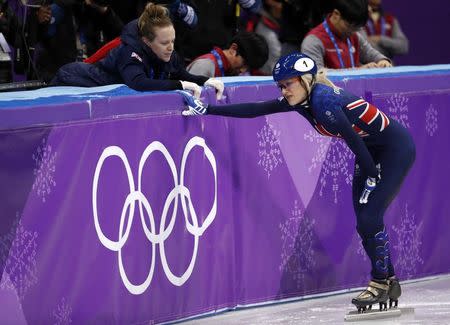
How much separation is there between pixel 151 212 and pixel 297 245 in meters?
1.40

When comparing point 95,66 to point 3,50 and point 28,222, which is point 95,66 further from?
point 28,222

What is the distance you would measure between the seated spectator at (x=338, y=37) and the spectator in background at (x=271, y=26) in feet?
2.15

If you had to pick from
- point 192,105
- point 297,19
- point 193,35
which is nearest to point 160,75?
point 192,105

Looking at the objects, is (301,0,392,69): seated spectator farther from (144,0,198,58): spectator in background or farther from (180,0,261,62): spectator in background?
(144,0,198,58): spectator in background

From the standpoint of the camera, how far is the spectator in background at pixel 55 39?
895cm

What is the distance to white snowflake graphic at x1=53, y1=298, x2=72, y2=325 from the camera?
6613 millimetres

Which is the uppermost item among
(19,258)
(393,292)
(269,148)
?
(269,148)

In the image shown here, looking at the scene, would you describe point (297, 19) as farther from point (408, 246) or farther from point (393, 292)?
point (393, 292)

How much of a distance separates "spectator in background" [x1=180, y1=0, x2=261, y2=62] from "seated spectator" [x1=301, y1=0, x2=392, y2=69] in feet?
1.90

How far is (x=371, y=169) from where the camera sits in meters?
7.31

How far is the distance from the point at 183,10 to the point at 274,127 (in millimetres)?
1356

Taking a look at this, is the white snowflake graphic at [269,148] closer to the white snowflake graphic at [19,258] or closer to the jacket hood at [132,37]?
the jacket hood at [132,37]

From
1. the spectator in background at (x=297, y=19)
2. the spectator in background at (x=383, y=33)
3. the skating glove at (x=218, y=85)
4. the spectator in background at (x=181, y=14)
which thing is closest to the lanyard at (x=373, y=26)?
the spectator in background at (x=383, y=33)

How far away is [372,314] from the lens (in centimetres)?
748
